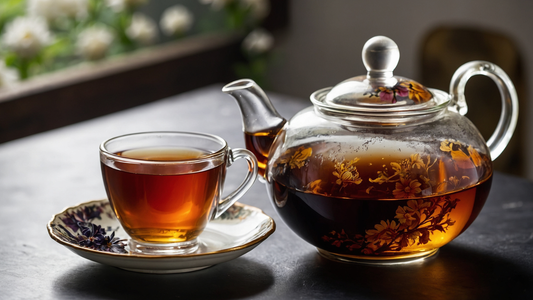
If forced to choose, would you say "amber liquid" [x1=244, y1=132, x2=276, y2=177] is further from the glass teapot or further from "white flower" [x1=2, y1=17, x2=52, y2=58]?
"white flower" [x1=2, y1=17, x2=52, y2=58]

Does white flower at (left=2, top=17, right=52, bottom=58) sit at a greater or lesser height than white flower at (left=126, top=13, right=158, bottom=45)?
greater

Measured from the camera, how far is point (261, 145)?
2.57 ft

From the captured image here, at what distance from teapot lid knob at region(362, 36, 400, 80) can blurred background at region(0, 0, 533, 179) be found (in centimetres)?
120

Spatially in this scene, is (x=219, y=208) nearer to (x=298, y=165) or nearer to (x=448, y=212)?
(x=298, y=165)

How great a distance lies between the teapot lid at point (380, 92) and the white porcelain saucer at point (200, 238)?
16 cm

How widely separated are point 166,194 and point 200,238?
0.10 metres

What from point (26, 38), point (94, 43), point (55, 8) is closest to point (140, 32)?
point (94, 43)

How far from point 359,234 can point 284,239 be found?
0.15 meters

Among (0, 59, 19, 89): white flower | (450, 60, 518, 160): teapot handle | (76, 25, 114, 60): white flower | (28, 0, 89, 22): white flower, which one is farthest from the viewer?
(76, 25, 114, 60): white flower

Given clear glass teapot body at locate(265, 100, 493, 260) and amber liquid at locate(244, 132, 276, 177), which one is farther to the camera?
amber liquid at locate(244, 132, 276, 177)

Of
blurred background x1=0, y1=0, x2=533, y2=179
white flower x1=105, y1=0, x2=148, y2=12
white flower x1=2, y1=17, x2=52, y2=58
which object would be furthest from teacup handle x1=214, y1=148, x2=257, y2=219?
white flower x1=105, y1=0, x2=148, y2=12

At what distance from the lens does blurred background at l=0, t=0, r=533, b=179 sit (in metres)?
1.91

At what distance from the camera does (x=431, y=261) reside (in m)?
0.73

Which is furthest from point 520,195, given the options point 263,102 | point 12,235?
point 12,235
